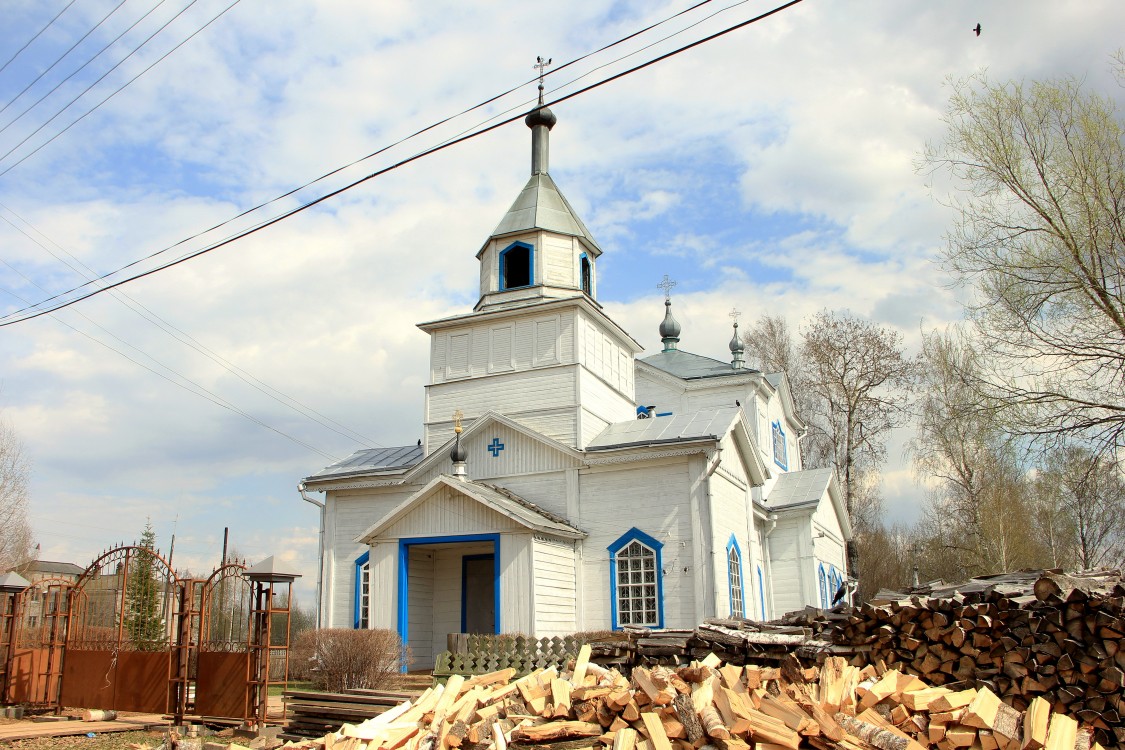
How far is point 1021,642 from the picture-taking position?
292 inches

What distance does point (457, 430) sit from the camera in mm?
18562

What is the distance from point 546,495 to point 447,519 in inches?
90.9

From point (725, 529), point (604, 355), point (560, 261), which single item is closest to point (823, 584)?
point (725, 529)

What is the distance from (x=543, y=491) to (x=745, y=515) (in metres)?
4.91

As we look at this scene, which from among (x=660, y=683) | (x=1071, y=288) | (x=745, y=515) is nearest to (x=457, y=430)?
(x=745, y=515)

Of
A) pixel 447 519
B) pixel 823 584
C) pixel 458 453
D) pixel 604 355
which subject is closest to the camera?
pixel 447 519

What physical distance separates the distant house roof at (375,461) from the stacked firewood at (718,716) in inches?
504

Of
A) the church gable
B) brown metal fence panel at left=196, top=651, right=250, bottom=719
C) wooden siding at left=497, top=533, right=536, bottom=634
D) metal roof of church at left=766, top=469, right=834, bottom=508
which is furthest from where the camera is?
metal roof of church at left=766, top=469, right=834, bottom=508

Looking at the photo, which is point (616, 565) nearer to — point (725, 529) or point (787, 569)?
point (725, 529)

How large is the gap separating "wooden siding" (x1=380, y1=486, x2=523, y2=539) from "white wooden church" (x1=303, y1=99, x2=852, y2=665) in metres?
0.03

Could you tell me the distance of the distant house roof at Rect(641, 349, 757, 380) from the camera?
28.7 metres

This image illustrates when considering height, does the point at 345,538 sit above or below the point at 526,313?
below

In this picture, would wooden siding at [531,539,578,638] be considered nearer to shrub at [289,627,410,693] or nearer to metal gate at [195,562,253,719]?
shrub at [289,627,410,693]

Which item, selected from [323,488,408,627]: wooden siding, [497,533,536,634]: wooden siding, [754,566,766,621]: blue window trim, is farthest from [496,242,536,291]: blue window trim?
[754,566,766,621]: blue window trim
